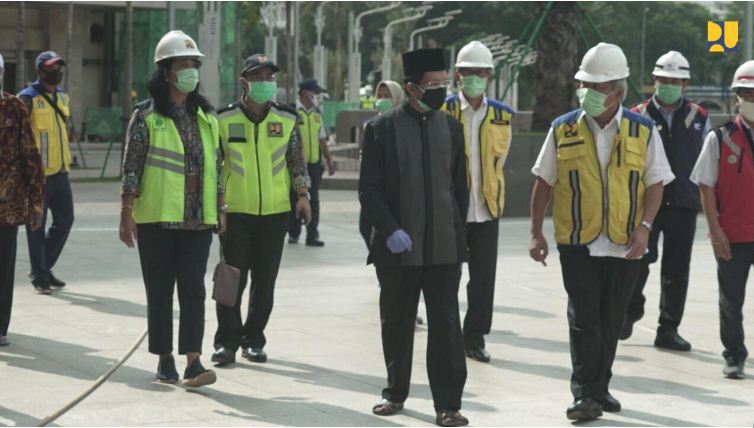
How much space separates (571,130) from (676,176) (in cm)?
259

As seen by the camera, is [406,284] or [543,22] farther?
[543,22]

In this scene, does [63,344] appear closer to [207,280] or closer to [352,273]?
[207,280]

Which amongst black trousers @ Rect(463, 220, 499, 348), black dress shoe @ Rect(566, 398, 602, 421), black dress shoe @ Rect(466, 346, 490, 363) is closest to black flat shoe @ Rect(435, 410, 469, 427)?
black dress shoe @ Rect(566, 398, 602, 421)

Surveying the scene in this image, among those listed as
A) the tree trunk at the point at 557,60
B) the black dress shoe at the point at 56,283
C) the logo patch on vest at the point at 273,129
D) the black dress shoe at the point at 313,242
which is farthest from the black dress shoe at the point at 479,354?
the tree trunk at the point at 557,60

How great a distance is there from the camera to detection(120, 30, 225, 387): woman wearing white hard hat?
838cm

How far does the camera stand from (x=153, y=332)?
857 centimetres

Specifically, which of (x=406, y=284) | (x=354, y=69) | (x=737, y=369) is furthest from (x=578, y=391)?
(x=354, y=69)

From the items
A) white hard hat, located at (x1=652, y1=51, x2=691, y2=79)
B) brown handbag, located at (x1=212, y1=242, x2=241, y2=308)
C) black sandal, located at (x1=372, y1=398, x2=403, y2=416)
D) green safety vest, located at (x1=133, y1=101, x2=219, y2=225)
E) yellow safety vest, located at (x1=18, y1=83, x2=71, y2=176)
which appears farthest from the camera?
yellow safety vest, located at (x1=18, y1=83, x2=71, y2=176)

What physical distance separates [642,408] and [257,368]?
2496 millimetres

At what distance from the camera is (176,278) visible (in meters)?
8.60

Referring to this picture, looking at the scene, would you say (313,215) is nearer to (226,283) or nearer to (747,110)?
(226,283)

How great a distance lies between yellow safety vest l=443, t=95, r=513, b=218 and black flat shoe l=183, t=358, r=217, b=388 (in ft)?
7.93

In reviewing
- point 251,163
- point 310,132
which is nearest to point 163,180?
→ point 251,163

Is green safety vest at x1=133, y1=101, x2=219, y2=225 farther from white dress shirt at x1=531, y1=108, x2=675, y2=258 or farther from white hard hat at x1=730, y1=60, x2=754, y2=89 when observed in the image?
white hard hat at x1=730, y1=60, x2=754, y2=89
